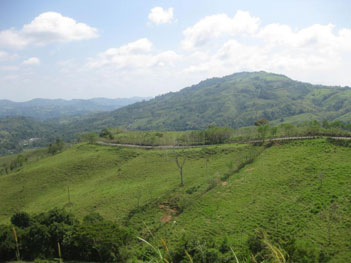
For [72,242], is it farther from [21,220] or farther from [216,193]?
[216,193]

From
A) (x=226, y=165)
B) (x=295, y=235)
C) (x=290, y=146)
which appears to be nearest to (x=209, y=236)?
(x=295, y=235)

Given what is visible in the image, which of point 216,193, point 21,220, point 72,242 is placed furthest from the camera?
point 216,193

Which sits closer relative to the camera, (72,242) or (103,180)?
(72,242)

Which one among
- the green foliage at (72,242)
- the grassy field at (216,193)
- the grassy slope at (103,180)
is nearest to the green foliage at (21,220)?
the green foliage at (72,242)

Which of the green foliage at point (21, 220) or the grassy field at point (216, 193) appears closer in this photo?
the grassy field at point (216, 193)

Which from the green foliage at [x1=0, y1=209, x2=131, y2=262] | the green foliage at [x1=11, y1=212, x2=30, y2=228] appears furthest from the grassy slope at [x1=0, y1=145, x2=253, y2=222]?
the green foliage at [x1=0, y1=209, x2=131, y2=262]

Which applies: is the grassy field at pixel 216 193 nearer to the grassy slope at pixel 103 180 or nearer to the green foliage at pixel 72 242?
the grassy slope at pixel 103 180

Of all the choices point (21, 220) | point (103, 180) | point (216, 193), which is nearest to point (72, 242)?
point (21, 220)

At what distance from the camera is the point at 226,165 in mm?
76438

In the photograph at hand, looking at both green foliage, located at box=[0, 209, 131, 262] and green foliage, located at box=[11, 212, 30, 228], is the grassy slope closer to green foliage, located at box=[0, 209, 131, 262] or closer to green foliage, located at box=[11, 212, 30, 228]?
green foliage, located at box=[11, 212, 30, 228]

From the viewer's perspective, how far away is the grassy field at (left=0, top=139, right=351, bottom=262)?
41750mm

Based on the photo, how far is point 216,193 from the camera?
58.8m

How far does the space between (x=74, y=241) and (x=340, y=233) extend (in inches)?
1687

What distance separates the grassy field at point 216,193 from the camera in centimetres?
4175
